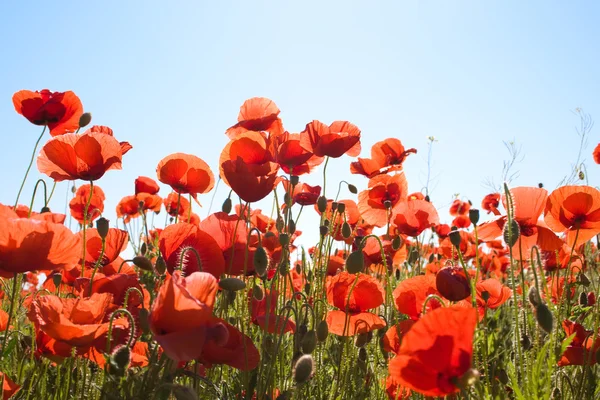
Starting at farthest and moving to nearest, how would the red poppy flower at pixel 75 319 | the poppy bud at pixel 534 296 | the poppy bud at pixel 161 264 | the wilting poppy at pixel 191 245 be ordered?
the poppy bud at pixel 161 264, the wilting poppy at pixel 191 245, the poppy bud at pixel 534 296, the red poppy flower at pixel 75 319

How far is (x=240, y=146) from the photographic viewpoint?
198 centimetres

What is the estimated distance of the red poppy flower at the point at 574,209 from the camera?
Answer: 190cm

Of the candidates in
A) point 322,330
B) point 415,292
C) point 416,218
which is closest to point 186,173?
point 322,330

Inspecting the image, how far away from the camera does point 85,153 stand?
192cm

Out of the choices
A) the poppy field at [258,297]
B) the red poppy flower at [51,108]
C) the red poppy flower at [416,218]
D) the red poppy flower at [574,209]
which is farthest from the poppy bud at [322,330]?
the red poppy flower at [51,108]

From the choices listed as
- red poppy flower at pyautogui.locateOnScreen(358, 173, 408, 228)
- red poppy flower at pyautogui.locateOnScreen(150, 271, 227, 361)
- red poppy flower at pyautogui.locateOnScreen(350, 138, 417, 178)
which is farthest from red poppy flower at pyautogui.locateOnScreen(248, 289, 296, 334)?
red poppy flower at pyautogui.locateOnScreen(350, 138, 417, 178)

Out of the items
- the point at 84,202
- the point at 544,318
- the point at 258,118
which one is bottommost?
the point at 544,318

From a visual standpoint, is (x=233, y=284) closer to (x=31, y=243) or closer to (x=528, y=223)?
(x=31, y=243)

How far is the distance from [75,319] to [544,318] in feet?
3.80

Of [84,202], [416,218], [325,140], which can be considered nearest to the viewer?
[325,140]

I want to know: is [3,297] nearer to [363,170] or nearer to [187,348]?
[363,170]

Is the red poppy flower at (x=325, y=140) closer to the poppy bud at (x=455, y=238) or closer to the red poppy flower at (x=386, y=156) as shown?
the poppy bud at (x=455, y=238)

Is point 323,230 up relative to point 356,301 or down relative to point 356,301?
up

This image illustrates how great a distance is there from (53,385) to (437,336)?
6.30 feet
